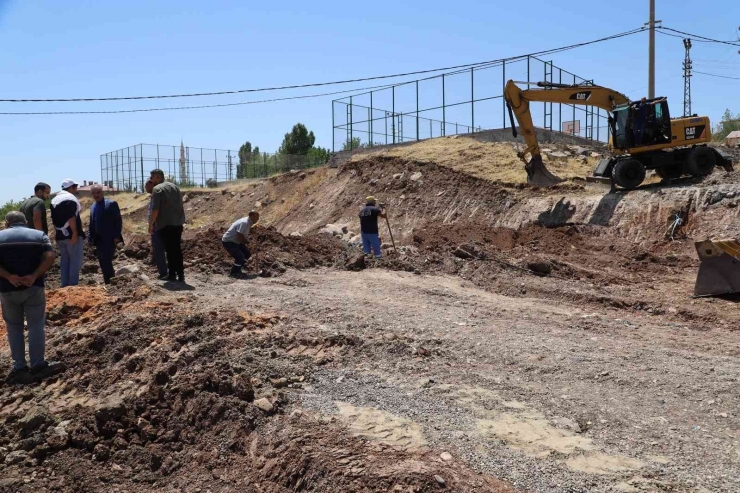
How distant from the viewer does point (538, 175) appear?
734 inches

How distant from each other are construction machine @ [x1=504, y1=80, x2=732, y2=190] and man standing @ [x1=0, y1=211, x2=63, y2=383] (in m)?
14.3

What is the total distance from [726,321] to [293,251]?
8.27 m

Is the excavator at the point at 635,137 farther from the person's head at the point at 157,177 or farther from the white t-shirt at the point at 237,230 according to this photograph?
the person's head at the point at 157,177

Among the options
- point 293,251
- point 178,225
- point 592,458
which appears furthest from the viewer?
point 293,251

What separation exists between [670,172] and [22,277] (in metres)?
17.1

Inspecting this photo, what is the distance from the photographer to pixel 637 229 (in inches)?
653

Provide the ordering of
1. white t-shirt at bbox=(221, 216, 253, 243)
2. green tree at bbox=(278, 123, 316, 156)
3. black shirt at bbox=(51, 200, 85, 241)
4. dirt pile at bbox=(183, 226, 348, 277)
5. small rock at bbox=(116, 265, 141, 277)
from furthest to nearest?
1. green tree at bbox=(278, 123, 316, 156)
2. dirt pile at bbox=(183, 226, 348, 277)
3. white t-shirt at bbox=(221, 216, 253, 243)
4. small rock at bbox=(116, 265, 141, 277)
5. black shirt at bbox=(51, 200, 85, 241)

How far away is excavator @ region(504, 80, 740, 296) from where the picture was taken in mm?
17891

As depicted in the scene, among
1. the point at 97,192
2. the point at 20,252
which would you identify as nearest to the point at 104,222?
the point at 97,192

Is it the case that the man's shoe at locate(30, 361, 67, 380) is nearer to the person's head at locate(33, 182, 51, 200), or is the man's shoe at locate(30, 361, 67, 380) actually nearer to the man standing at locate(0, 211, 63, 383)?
the man standing at locate(0, 211, 63, 383)

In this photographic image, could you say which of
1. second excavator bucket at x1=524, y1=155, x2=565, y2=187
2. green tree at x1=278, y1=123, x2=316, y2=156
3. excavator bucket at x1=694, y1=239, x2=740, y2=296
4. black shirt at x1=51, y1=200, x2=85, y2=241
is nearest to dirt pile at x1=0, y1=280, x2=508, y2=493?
black shirt at x1=51, y1=200, x2=85, y2=241

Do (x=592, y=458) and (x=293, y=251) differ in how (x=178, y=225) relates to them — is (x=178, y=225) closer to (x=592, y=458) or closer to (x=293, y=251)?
(x=293, y=251)

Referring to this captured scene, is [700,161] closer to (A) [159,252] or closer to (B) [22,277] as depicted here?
(A) [159,252]

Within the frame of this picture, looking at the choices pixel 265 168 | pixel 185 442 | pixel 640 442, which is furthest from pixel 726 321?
pixel 265 168
